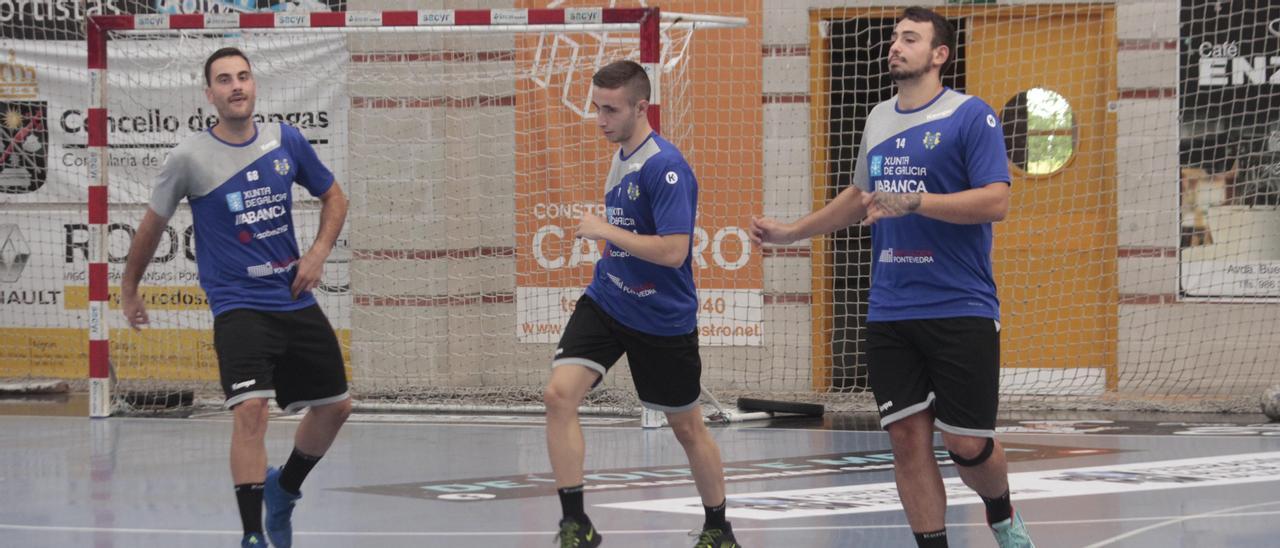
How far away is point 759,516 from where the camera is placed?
6.93 metres

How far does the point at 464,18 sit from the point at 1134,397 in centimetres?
550

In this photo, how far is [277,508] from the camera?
6.05 m

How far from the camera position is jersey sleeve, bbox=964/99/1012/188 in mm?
4891

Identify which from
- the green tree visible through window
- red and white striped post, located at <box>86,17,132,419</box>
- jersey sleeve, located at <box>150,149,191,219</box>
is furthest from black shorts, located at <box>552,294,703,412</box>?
the green tree visible through window

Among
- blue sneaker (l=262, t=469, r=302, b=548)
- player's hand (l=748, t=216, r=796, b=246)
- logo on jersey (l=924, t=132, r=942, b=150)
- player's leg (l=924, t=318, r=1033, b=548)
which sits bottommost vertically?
blue sneaker (l=262, t=469, r=302, b=548)

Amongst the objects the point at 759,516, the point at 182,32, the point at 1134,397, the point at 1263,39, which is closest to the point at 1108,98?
the point at 1263,39

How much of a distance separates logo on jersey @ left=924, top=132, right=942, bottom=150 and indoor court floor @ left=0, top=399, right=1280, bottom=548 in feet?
6.32

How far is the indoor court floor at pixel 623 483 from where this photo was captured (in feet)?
21.5

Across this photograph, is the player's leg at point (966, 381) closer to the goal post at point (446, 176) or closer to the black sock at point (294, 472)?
the black sock at point (294, 472)

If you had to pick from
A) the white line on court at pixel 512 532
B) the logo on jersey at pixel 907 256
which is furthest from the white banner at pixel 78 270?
the logo on jersey at pixel 907 256

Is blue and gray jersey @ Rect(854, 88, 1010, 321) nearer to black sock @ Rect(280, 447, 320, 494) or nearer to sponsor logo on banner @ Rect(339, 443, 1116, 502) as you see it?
black sock @ Rect(280, 447, 320, 494)

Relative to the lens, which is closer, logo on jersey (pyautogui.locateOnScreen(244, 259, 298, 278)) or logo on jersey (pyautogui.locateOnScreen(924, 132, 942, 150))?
logo on jersey (pyautogui.locateOnScreen(924, 132, 942, 150))

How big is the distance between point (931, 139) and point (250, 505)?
2.72 meters

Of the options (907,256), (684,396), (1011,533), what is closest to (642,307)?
(684,396)
